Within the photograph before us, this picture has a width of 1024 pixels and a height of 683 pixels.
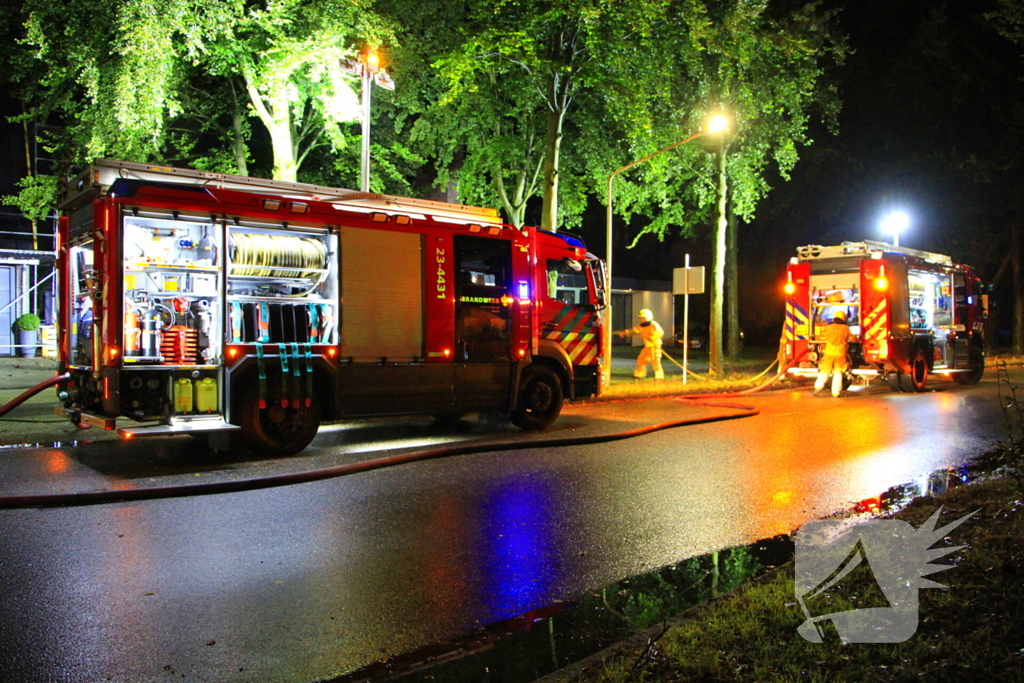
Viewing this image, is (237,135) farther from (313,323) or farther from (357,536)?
(357,536)

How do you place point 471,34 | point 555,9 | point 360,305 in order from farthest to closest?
1. point 471,34
2. point 555,9
3. point 360,305

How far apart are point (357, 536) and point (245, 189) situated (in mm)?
5756

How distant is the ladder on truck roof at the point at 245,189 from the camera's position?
9227 millimetres

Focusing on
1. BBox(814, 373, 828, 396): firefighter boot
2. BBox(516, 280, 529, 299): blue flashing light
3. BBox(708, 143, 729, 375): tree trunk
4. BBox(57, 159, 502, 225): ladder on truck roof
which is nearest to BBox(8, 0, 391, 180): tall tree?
BBox(57, 159, 502, 225): ladder on truck roof

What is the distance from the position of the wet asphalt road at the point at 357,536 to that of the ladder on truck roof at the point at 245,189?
308 cm

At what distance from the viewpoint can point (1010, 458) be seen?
621 cm

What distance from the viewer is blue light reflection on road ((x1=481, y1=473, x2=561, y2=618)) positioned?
205 inches

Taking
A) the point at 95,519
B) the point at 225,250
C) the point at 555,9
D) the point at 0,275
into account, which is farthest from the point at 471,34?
the point at 0,275

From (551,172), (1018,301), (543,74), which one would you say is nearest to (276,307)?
(551,172)

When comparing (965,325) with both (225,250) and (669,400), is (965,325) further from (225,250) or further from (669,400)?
(225,250)

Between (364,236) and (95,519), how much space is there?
497cm

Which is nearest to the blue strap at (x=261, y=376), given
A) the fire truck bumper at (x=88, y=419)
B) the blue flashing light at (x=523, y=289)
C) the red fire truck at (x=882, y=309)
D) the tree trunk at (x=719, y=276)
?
the fire truck bumper at (x=88, y=419)

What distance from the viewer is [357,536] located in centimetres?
650

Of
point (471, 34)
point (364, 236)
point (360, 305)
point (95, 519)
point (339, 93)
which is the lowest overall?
point (95, 519)
